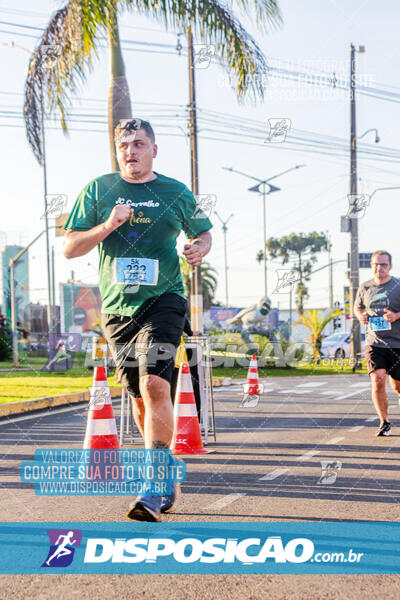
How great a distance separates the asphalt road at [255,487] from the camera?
2750mm

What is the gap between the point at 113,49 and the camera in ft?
43.1

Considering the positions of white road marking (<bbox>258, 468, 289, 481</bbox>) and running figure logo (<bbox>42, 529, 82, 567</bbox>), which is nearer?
running figure logo (<bbox>42, 529, 82, 567</bbox>)

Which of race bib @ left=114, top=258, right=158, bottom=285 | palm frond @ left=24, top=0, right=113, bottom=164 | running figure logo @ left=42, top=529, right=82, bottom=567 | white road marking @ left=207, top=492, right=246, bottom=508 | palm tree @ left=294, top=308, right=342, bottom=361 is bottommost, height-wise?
palm tree @ left=294, top=308, right=342, bottom=361

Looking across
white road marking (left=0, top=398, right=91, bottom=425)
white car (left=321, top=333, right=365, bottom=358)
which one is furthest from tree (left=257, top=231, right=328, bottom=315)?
white road marking (left=0, top=398, right=91, bottom=425)

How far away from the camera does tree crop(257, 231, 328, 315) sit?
77.5 metres

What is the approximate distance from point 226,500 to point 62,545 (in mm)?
1237

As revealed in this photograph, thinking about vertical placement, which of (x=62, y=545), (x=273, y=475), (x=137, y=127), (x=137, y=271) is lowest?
(x=273, y=475)

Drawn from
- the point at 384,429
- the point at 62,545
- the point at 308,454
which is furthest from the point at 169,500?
the point at 384,429

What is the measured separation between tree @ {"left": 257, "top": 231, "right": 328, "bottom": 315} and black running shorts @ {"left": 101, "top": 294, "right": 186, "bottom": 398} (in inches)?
2885

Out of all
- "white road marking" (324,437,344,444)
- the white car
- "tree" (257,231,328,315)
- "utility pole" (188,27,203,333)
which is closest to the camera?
"white road marking" (324,437,344,444)

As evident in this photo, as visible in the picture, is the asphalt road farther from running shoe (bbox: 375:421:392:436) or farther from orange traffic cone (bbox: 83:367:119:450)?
orange traffic cone (bbox: 83:367:119:450)

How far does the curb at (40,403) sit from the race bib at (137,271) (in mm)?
5984

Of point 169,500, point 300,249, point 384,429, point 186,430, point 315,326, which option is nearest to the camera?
point 169,500

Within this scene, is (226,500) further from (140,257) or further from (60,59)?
(60,59)
